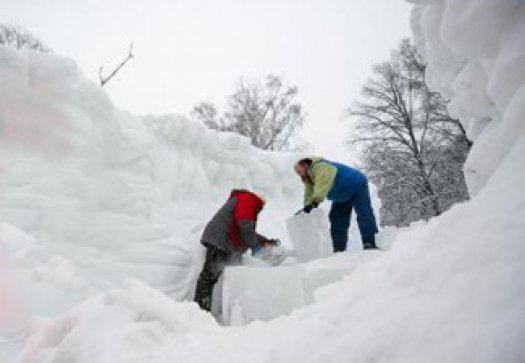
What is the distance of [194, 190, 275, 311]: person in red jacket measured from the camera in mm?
4258

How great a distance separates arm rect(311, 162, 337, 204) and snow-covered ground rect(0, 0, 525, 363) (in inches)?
28.7

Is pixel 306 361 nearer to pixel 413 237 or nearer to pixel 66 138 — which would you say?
pixel 413 237

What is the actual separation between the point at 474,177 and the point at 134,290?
1868 millimetres

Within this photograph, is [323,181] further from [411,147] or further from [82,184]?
[411,147]

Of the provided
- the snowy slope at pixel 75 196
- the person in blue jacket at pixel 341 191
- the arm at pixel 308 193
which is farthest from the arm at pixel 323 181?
the snowy slope at pixel 75 196

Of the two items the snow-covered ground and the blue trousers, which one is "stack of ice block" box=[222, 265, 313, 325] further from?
the blue trousers

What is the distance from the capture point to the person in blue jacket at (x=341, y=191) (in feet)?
14.5

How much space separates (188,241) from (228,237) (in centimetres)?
77

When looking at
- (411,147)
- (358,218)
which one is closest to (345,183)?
(358,218)

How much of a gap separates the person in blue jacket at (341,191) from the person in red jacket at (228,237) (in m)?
0.65

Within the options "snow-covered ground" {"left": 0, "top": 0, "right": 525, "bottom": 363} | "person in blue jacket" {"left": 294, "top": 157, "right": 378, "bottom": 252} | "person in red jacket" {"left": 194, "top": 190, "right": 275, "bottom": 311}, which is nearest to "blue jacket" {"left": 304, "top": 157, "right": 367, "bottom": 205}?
"person in blue jacket" {"left": 294, "top": 157, "right": 378, "bottom": 252}

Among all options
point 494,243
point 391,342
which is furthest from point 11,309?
point 494,243

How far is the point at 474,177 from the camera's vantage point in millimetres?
2008

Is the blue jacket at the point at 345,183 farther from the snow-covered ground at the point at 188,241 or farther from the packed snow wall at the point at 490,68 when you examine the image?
the packed snow wall at the point at 490,68
